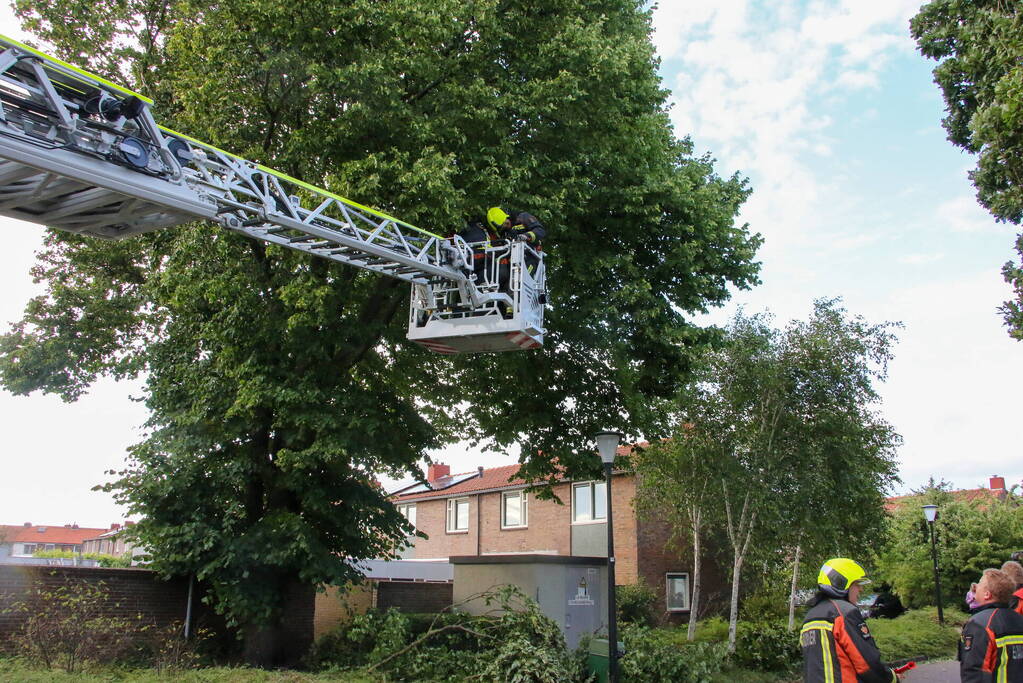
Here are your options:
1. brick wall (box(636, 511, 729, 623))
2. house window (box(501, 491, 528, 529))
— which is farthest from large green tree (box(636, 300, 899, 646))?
house window (box(501, 491, 528, 529))

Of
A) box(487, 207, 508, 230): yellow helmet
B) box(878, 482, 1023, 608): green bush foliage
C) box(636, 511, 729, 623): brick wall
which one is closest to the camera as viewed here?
box(487, 207, 508, 230): yellow helmet

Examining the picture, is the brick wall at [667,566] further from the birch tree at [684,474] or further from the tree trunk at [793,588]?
the birch tree at [684,474]

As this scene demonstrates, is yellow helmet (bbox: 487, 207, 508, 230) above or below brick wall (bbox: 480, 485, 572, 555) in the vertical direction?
above

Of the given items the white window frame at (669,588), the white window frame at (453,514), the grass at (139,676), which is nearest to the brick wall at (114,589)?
the grass at (139,676)

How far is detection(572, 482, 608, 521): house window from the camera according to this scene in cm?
2838

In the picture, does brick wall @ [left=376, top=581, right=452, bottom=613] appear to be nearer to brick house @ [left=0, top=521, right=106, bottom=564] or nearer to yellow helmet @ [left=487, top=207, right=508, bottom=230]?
yellow helmet @ [left=487, top=207, right=508, bottom=230]

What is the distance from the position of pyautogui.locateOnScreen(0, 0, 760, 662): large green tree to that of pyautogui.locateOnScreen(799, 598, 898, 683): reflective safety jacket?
27.3ft

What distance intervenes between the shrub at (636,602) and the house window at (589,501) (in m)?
3.46

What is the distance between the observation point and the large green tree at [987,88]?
10.5 metres

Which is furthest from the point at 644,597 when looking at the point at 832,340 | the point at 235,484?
the point at 235,484

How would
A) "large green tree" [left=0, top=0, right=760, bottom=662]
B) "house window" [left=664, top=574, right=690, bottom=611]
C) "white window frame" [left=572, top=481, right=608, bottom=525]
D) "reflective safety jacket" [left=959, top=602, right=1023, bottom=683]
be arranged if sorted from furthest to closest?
"white window frame" [left=572, top=481, right=608, bottom=525] < "house window" [left=664, top=574, right=690, bottom=611] < "large green tree" [left=0, top=0, right=760, bottom=662] < "reflective safety jacket" [left=959, top=602, right=1023, bottom=683]

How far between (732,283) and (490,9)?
22.2 ft

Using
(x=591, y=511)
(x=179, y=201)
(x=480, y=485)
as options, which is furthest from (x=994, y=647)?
(x=480, y=485)

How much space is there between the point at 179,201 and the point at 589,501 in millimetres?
23061
